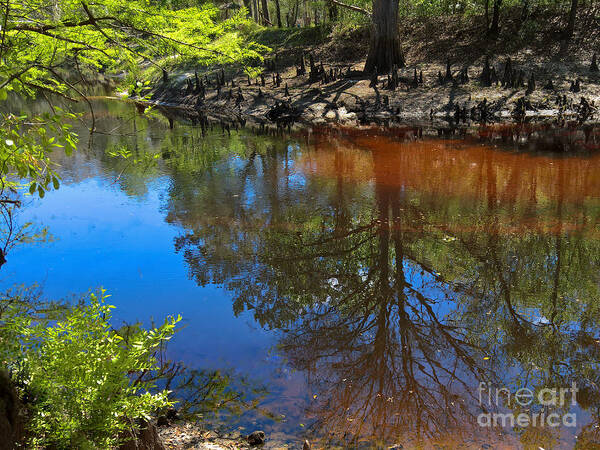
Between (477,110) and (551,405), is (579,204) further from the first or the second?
(477,110)

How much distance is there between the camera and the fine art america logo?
390 centimetres

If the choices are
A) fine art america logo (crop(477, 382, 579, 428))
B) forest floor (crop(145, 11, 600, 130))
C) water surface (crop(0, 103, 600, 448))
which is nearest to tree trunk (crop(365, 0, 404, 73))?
forest floor (crop(145, 11, 600, 130))

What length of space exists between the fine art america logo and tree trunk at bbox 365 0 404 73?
1989cm

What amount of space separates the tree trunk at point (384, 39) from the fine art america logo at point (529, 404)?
19893mm

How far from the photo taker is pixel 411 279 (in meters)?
6.47

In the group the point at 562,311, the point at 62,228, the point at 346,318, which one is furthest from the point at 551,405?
the point at 62,228

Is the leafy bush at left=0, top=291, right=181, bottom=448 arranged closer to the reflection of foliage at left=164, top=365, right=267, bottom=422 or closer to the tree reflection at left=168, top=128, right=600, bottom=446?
the reflection of foliage at left=164, top=365, right=267, bottom=422

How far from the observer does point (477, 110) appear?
18188 millimetres

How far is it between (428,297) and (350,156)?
809 centimetres

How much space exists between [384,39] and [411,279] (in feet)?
59.0

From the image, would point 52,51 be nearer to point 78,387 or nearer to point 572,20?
point 78,387

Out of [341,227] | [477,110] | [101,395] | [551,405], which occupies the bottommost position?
[551,405]

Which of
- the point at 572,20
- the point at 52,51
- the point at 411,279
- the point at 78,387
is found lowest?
the point at 411,279

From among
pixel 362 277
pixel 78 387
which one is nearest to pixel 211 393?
pixel 78 387
